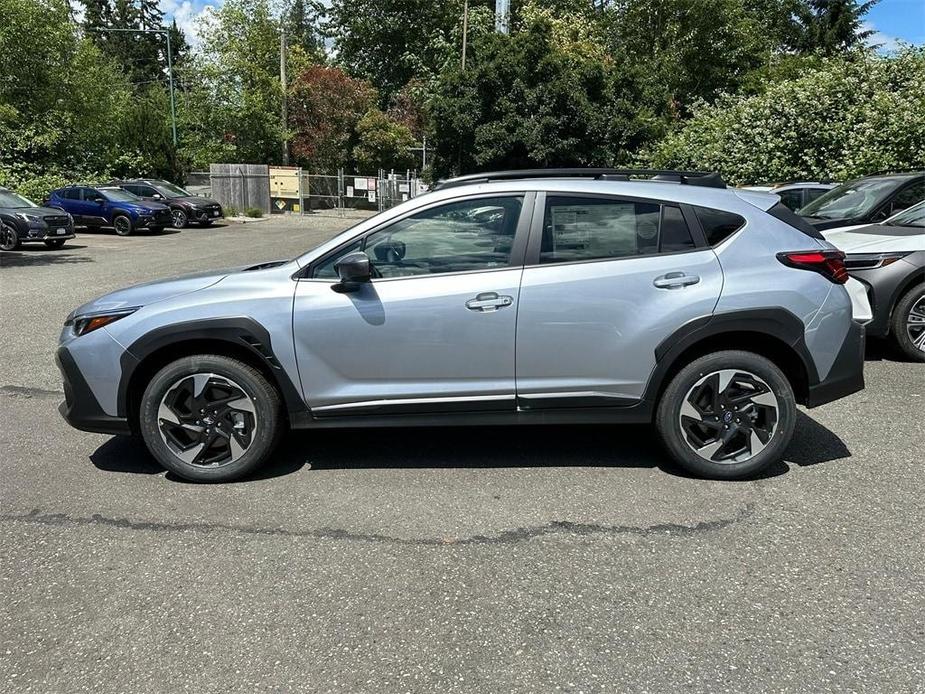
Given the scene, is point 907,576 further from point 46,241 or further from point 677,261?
point 46,241

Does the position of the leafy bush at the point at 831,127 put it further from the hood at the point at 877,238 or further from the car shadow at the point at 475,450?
the car shadow at the point at 475,450

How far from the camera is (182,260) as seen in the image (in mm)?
16094

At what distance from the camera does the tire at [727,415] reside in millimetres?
4055

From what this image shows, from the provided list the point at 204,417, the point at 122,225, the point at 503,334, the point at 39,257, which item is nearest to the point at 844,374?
the point at 503,334

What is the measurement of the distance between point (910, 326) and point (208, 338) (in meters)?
6.30

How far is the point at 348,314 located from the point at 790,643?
2.60 metres

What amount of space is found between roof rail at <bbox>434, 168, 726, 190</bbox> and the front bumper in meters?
2.30

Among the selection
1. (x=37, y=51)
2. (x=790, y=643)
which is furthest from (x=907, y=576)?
(x=37, y=51)

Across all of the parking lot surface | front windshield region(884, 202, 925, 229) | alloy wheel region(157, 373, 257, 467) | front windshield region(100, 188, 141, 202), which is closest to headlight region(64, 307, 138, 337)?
alloy wheel region(157, 373, 257, 467)

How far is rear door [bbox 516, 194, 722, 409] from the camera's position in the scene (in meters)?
3.99

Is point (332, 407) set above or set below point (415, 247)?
below

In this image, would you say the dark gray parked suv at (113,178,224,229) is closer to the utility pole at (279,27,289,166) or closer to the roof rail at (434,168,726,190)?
the utility pole at (279,27,289,166)

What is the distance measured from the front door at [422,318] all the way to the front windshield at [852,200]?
5.81 metres

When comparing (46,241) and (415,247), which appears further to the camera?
(46,241)
